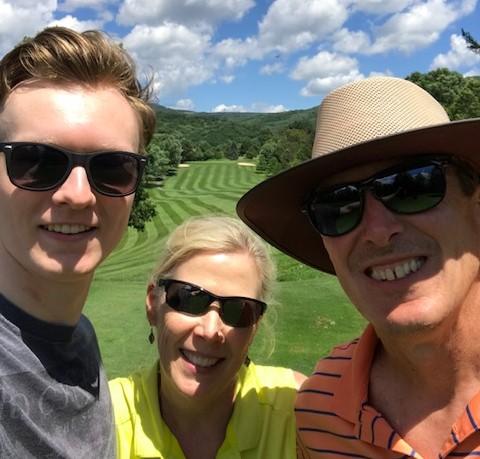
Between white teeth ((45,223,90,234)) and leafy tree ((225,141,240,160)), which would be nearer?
white teeth ((45,223,90,234))

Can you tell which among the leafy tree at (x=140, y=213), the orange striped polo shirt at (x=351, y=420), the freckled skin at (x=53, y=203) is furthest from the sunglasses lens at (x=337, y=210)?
the leafy tree at (x=140, y=213)

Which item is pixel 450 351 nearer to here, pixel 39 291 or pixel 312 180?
pixel 312 180

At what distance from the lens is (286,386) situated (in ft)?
9.84

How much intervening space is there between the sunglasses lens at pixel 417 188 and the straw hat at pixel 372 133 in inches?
3.1

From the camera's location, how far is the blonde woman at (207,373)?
8.80 ft

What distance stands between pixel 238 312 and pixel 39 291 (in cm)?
118

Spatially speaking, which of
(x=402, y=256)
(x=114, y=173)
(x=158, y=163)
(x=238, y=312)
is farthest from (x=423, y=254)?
(x=158, y=163)

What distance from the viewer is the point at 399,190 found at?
84.4 inches

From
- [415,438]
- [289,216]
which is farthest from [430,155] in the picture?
[415,438]

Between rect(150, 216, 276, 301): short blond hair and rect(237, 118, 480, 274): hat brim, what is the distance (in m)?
0.15

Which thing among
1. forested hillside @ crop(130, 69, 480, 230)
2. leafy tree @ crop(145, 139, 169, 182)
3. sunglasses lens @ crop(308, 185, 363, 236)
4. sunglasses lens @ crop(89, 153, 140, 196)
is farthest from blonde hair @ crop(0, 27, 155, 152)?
leafy tree @ crop(145, 139, 169, 182)

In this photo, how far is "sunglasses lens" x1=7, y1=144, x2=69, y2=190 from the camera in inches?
74.9

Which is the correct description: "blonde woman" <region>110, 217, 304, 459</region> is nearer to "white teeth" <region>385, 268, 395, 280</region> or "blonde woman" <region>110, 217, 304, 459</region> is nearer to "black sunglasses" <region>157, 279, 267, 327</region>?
"black sunglasses" <region>157, 279, 267, 327</region>

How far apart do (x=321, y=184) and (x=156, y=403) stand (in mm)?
1395
